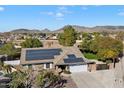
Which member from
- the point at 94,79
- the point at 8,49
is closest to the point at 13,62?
the point at 8,49

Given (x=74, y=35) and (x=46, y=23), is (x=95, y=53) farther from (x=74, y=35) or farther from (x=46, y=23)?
(x=46, y=23)

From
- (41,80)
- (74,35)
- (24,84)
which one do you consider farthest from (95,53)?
(24,84)

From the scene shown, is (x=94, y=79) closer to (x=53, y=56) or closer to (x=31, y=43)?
(x=53, y=56)

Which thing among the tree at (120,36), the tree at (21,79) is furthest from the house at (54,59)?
the tree at (120,36)

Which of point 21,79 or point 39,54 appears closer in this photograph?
point 21,79

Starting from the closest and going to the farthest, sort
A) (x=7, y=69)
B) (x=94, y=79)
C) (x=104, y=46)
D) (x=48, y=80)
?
(x=48, y=80) < (x=7, y=69) < (x=94, y=79) < (x=104, y=46)

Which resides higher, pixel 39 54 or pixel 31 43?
pixel 31 43

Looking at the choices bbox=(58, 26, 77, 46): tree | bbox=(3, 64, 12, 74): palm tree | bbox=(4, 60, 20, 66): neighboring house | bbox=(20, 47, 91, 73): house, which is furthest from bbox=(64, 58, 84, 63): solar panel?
bbox=(3, 64, 12, 74): palm tree
